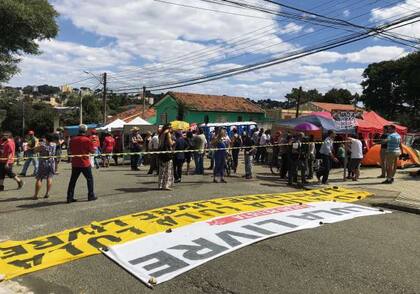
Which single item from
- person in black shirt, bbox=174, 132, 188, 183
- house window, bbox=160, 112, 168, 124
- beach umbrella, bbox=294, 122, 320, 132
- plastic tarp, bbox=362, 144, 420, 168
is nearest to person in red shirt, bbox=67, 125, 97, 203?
person in black shirt, bbox=174, 132, 188, 183

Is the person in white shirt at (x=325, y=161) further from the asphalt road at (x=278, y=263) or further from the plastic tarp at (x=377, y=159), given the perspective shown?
the plastic tarp at (x=377, y=159)

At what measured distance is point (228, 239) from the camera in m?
7.09

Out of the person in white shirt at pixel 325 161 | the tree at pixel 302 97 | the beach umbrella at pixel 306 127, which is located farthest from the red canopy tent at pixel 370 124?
the tree at pixel 302 97

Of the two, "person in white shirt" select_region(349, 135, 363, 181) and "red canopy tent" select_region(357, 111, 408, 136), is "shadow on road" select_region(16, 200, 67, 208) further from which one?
"red canopy tent" select_region(357, 111, 408, 136)

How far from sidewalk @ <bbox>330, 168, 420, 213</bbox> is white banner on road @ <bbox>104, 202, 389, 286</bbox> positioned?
1.45 meters

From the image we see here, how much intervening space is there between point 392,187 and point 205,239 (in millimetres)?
8565

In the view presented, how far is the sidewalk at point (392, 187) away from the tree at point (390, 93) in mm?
51862

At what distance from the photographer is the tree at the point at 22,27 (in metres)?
14.3

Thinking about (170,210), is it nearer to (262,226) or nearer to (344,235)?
(262,226)

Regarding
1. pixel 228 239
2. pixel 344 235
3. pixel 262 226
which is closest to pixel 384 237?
pixel 344 235

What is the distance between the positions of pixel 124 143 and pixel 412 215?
1953 centimetres

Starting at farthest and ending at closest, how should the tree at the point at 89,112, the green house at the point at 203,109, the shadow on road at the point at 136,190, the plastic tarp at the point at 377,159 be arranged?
the tree at the point at 89,112 → the green house at the point at 203,109 → the plastic tarp at the point at 377,159 → the shadow on road at the point at 136,190

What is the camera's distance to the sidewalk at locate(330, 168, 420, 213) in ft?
35.2

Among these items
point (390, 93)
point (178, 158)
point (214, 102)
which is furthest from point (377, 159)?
point (390, 93)
